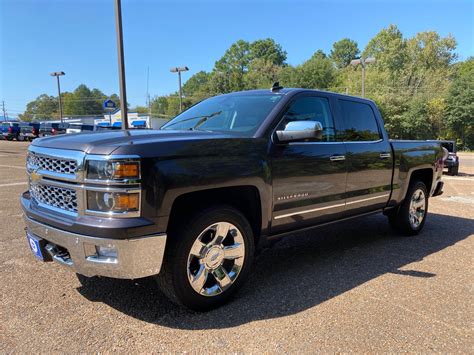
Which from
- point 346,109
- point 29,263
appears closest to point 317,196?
point 346,109

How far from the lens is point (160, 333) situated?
279cm

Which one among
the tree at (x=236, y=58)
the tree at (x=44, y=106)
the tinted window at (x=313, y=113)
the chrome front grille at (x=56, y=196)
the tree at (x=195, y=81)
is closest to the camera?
the chrome front grille at (x=56, y=196)

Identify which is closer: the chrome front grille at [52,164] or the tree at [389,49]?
the chrome front grille at [52,164]

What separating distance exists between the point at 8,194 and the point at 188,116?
5737mm

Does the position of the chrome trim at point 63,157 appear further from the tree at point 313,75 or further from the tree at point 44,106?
the tree at point 44,106

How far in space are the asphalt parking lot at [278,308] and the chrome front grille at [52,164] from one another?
113 cm

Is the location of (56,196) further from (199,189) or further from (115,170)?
(199,189)

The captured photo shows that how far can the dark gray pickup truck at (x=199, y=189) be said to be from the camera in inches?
103

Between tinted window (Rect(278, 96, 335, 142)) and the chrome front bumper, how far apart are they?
1729 mm

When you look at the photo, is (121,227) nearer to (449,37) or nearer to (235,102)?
(235,102)

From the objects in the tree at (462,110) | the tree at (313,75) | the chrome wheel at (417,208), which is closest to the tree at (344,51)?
the tree at (313,75)

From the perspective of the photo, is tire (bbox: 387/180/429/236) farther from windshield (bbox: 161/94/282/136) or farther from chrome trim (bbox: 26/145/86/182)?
chrome trim (bbox: 26/145/86/182)

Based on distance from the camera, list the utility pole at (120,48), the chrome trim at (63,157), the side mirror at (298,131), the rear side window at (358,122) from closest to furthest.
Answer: the chrome trim at (63,157) < the side mirror at (298,131) < the rear side window at (358,122) < the utility pole at (120,48)

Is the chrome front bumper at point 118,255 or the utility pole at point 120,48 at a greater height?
the utility pole at point 120,48
